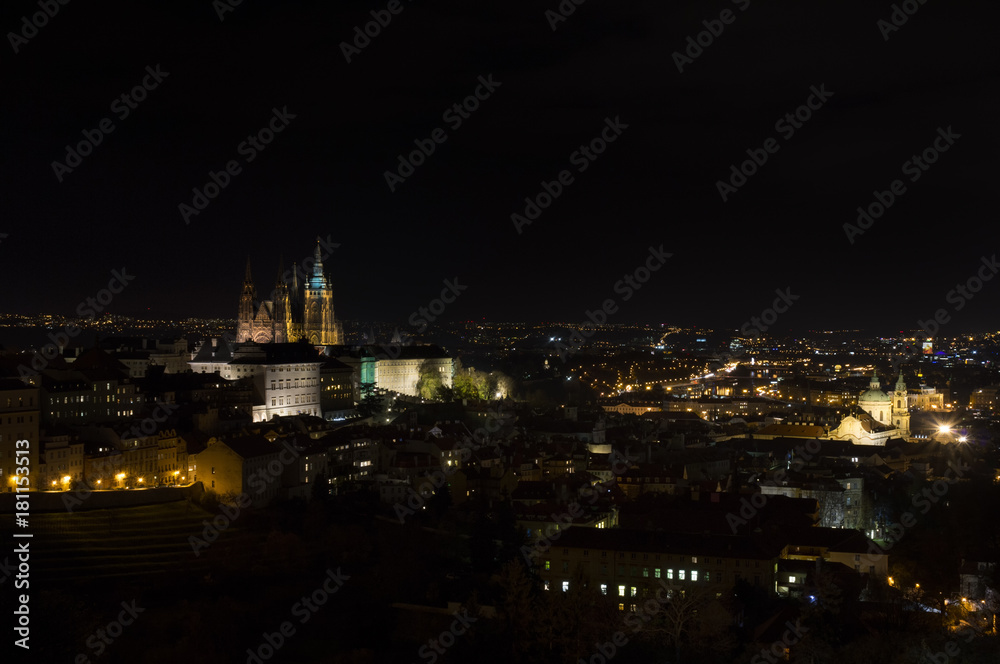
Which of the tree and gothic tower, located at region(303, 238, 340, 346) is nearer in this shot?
the tree

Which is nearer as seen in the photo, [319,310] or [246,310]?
[246,310]

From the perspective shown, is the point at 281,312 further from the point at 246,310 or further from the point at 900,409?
the point at 900,409

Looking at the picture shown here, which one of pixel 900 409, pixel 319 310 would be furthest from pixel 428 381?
pixel 900 409

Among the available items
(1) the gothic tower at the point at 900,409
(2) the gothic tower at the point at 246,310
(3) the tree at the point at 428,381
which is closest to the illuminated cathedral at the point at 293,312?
(2) the gothic tower at the point at 246,310

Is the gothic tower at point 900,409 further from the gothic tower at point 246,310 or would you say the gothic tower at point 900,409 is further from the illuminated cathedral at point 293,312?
the gothic tower at point 246,310

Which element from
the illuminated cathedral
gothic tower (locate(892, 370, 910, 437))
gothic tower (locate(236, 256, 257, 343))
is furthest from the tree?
gothic tower (locate(892, 370, 910, 437))

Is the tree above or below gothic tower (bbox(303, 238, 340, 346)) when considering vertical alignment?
below

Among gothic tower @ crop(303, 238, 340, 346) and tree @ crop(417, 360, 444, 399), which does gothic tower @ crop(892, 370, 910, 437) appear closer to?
tree @ crop(417, 360, 444, 399)

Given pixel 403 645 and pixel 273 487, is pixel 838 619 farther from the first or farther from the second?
pixel 273 487
